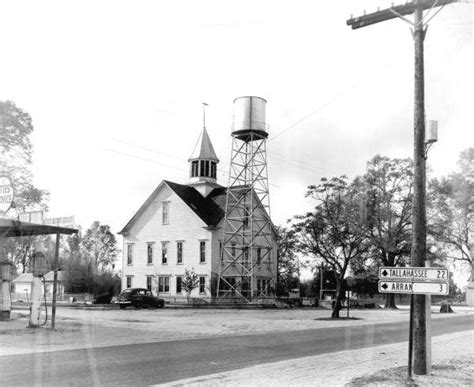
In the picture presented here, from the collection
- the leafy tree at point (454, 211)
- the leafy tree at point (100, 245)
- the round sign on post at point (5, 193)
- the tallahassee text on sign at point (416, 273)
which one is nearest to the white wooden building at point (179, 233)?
the leafy tree at point (454, 211)

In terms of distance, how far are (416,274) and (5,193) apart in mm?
12911

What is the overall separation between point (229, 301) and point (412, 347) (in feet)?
118

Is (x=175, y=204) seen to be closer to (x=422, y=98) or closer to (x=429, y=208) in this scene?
(x=429, y=208)

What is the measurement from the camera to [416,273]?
32.6 feet

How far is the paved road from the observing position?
954 centimetres

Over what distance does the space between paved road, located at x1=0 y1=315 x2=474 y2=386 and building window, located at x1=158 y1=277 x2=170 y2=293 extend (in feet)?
114

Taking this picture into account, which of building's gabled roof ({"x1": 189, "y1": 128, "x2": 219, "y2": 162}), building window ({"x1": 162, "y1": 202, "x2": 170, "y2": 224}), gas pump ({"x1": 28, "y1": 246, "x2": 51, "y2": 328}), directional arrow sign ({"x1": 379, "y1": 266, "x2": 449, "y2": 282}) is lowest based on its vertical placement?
gas pump ({"x1": 28, "y1": 246, "x2": 51, "y2": 328})

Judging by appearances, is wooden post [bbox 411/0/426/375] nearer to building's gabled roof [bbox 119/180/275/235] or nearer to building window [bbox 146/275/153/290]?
building's gabled roof [bbox 119/180/275/235]

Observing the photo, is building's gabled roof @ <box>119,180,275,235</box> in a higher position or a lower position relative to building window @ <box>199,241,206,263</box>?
higher

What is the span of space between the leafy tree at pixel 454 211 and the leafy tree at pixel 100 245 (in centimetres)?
7041

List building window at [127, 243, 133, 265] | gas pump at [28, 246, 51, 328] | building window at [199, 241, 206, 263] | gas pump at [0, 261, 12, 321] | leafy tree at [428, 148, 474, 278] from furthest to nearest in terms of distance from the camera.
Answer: building window at [127, 243, 133, 265], building window at [199, 241, 206, 263], leafy tree at [428, 148, 474, 278], gas pump at [0, 261, 12, 321], gas pump at [28, 246, 51, 328]

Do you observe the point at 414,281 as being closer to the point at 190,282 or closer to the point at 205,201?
the point at 190,282

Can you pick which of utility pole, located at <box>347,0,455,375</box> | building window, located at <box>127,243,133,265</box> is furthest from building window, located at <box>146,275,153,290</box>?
utility pole, located at <box>347,0,455,375</box>

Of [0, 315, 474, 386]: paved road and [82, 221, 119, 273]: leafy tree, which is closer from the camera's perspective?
[0, 315, 474, 386]: paved road
